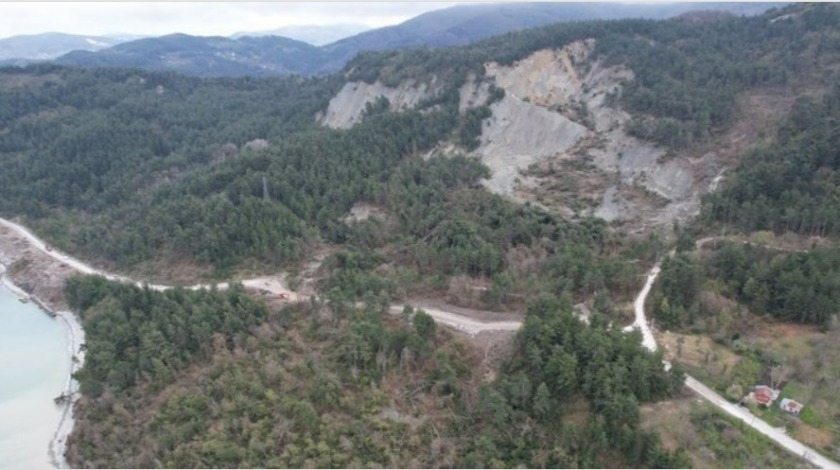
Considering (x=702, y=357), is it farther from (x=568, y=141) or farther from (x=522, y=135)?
(x=522, y=135)

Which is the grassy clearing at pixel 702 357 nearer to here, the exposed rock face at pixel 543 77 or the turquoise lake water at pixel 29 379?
the turquoise lake water at pixel 29 379

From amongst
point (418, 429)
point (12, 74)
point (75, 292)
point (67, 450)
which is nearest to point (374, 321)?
point (418, 429)

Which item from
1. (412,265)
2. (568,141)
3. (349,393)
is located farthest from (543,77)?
(349,393)

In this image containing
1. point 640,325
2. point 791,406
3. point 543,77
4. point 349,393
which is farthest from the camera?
point 543,77

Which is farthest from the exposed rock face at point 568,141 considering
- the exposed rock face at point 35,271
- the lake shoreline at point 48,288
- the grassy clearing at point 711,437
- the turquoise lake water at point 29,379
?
the turquoise lake water at point 29,379

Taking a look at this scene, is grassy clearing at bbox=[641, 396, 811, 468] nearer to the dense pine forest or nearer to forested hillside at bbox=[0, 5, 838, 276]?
the dense pine forest

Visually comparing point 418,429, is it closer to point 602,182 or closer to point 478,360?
point 478,360
